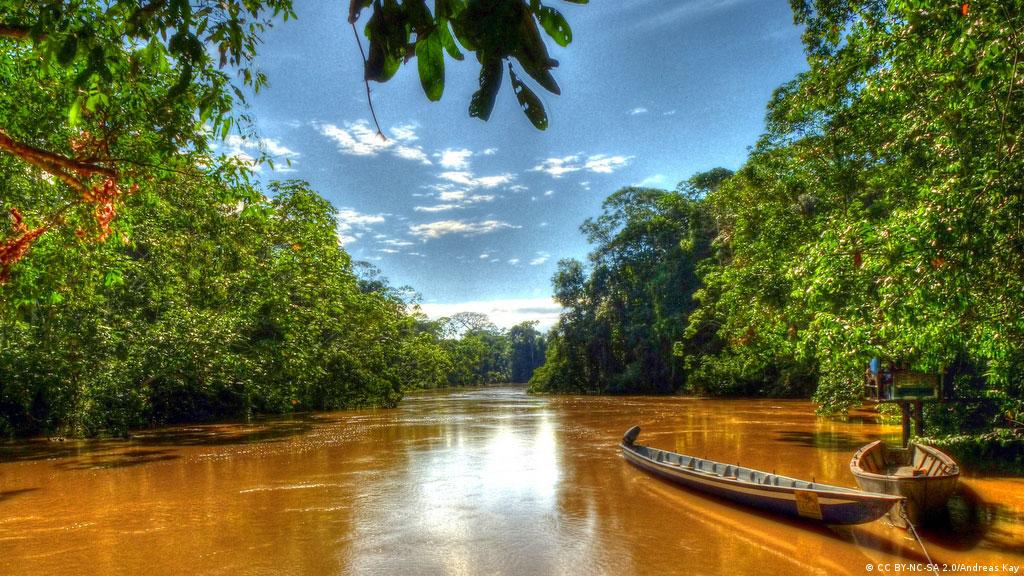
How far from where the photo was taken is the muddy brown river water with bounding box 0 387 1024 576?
19.3 feet

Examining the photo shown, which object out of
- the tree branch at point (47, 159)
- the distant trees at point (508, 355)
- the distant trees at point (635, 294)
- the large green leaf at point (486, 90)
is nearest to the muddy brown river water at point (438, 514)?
the tree branch at point (47, 159)

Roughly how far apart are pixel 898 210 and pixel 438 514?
7748mm

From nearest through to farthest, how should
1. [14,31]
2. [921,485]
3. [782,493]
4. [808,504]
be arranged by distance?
1. [14,31]
2. [921,485]
3. [808,504]
4. [782,493]

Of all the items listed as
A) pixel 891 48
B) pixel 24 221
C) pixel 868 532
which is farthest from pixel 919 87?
pixel 24 221

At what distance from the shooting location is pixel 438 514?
775 cm

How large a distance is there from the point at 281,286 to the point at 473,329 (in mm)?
64343

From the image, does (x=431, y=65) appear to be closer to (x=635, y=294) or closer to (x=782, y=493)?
(x=782, y=493)

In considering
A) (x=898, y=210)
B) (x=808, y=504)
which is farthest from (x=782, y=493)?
(x=898, y=210)

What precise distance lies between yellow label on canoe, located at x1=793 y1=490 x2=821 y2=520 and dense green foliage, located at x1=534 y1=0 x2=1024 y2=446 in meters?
2.39

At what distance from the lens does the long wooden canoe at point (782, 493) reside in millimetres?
5828

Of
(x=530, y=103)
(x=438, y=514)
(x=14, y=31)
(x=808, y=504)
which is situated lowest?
(x=438, y=514)

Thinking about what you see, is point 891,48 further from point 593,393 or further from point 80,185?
point 593,393

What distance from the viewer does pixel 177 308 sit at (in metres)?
15.4

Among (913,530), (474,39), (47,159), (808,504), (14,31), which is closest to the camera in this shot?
(474,39)
